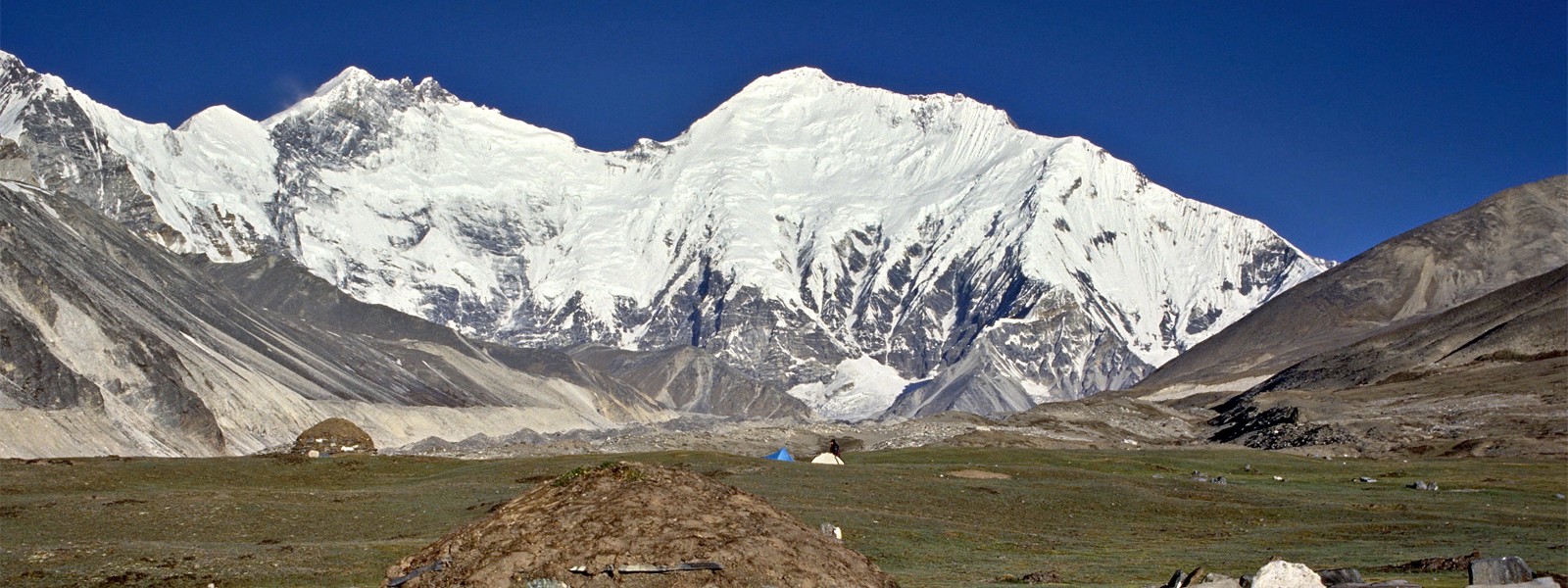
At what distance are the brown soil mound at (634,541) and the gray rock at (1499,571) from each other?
37.1 feet

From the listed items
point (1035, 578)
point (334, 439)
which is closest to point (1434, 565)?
point (1035, 578)

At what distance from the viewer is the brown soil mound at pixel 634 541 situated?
65.9 feet

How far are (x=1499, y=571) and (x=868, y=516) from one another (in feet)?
80.6

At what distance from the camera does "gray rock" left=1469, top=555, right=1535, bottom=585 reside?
26.1 metres

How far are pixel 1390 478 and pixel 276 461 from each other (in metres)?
53.2

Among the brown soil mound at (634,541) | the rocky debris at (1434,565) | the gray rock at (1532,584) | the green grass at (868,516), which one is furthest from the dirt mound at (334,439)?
the gray rock at (1532,584)

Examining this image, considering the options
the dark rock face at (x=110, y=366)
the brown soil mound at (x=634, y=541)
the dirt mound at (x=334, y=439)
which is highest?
the dark rock face at (x=110, y=366)

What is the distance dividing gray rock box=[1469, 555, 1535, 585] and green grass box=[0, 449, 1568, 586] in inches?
126

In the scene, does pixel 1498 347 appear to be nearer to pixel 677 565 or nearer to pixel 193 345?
pixel 193 345

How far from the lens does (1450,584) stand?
29125mm

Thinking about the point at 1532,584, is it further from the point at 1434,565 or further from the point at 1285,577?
the point at 1434,565

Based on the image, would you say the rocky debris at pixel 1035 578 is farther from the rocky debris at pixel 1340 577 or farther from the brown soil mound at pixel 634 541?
the brown soil mound at pixel 634 541

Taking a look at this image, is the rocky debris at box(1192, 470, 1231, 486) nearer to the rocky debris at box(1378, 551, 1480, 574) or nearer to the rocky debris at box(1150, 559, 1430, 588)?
the rocky debris at box(1378, 551, 1480, 574)

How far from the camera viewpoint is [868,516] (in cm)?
4894
